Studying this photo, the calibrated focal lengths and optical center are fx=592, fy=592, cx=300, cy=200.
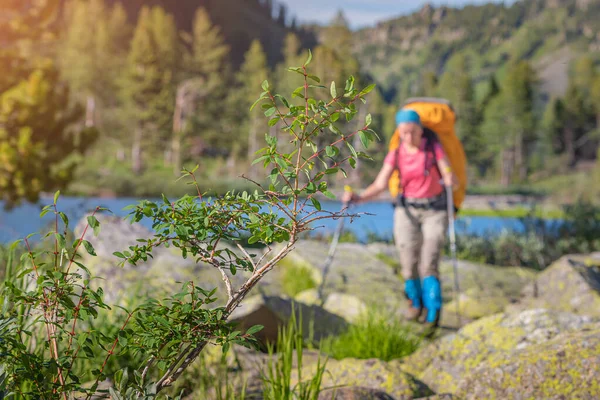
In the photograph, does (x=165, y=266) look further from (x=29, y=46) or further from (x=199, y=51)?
(x=199, y=51)

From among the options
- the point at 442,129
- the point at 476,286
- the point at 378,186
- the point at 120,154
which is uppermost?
the point at 120,154

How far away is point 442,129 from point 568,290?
1.90 m

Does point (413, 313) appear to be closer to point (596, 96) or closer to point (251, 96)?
point (251, 96)

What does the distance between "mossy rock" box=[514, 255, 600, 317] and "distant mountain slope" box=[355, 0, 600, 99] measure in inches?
3765

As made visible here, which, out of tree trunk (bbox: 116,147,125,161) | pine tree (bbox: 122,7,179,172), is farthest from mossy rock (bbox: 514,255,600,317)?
tree trunk (bbox: 116,147,125,161)

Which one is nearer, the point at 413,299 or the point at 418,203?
the point at 418,203

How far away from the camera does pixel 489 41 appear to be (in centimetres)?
12356

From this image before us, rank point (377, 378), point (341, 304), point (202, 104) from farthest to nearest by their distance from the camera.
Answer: point (202, 104), point (341, 304), point (377, 378)

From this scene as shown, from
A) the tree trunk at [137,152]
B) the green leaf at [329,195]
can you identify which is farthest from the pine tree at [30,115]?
the tree trunk at [137,152]

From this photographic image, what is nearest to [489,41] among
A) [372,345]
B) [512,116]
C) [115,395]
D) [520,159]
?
[520,159]

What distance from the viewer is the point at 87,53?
46.2m

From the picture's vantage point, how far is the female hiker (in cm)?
515

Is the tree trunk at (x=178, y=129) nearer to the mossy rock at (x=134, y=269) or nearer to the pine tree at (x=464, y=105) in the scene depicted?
the pine tree at (x=464, y=105)

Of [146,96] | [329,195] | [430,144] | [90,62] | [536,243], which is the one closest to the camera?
[329,195]
